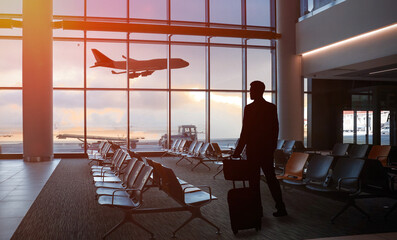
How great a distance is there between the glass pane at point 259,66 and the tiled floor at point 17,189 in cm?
792

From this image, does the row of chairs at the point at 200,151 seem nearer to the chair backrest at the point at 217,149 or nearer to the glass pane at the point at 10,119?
the chair backrest at the point at 217,149

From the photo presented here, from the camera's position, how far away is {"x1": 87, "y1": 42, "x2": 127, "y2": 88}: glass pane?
44.0 ft

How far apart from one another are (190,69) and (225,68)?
4.45 feet

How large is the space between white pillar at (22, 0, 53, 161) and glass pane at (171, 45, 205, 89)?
176 inches

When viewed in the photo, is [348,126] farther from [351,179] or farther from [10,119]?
[10,119]

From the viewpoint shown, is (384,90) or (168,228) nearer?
(168,228)

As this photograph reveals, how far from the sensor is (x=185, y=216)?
4926 millimetres

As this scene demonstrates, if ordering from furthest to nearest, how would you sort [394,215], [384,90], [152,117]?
[384,90] → [152,117] → [394,215]

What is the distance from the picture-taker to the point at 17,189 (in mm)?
6844

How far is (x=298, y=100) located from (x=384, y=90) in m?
4.11

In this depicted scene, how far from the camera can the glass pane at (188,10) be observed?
14195 mm

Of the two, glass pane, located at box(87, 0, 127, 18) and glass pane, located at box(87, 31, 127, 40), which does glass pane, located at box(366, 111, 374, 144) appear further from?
glass pane, located at box(87, 0, 127, 18)

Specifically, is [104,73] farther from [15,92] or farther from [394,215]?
[394,215]

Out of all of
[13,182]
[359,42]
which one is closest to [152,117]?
[13,182]
